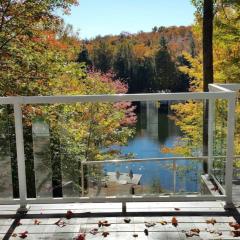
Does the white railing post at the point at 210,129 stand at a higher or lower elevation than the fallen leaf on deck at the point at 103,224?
higher

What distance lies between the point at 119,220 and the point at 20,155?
109 cm

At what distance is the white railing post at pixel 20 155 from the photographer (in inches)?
139

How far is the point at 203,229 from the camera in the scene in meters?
3.24

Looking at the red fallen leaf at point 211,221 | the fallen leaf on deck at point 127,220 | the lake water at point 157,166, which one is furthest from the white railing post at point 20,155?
the red fallen leaf at point 211,221

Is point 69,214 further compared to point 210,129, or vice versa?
point 210,129

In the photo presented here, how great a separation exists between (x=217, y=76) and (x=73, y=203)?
7.48m

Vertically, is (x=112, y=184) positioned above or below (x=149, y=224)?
above

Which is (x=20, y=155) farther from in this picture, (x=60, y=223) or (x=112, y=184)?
(x=112, y=184)

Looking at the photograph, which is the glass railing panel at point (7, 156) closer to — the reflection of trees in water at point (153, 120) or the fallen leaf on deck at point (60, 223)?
the fallen leaf on deck at point (60, 223)

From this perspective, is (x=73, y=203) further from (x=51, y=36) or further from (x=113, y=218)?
(x=51, y=36)

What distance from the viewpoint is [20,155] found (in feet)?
11.9

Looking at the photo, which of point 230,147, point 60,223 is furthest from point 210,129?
point 60,223

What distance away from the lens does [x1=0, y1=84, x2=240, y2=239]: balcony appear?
11.5ft

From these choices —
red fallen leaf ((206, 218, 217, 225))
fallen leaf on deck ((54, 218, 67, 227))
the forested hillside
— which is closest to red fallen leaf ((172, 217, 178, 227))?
red fallen leaf ((206, 218, 217, 225))
